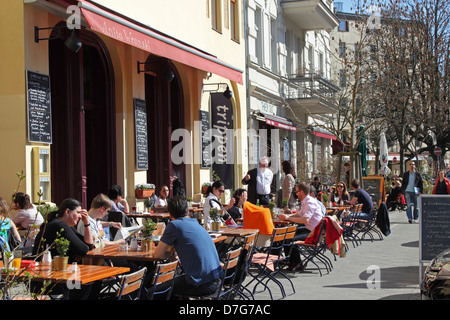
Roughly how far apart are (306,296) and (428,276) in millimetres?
2086

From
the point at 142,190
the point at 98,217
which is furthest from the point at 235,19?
the point at 98,217

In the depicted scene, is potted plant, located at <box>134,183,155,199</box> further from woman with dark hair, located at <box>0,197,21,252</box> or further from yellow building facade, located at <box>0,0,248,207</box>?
woman with dark hair, located at <box>0,197,21,252</box>

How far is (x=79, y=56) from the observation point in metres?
12.4

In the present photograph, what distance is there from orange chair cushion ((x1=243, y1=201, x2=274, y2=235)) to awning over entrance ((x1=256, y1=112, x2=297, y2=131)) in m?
12.8

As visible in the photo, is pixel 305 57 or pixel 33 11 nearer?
pixel 33 11

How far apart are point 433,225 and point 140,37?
6.31 meters

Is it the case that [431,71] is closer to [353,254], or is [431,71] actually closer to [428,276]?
[353,254]

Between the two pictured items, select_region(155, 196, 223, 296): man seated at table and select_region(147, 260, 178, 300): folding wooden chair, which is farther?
select_region(155, 196, 223, 296): man seated at table


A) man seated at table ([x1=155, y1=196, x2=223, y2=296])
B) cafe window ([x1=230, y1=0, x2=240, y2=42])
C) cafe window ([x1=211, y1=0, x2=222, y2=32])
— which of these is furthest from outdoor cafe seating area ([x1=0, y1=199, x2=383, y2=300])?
cafe window ([x1=230, y1=0, x2=240, y2=42])

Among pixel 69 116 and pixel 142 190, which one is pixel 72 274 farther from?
pixel 142 190

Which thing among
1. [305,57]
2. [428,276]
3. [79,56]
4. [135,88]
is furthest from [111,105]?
[305,57]

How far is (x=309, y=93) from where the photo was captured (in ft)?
85.9

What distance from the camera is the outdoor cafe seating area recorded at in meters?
5.30

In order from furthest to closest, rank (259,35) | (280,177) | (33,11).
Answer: (280,177)
(259,35)
(33,11)
